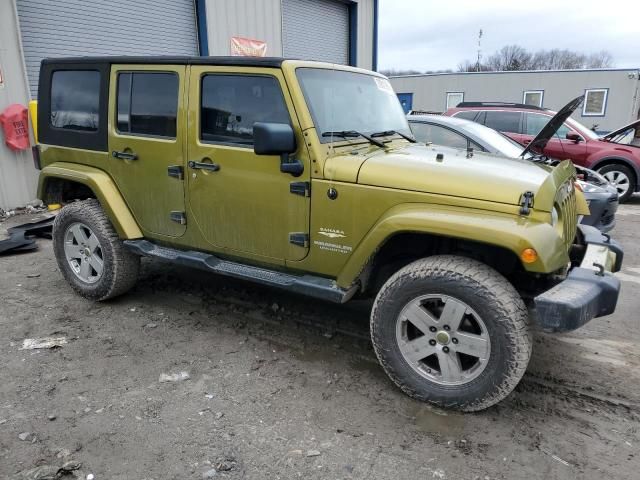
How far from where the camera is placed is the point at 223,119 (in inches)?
135

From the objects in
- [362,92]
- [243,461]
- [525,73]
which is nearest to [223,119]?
[362,92]

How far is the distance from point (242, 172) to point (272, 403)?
152cm

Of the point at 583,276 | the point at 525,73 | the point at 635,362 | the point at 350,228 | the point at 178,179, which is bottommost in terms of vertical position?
the point at 635,362

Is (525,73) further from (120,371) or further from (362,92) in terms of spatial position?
(120,371)

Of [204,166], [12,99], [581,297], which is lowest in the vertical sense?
[581,297]

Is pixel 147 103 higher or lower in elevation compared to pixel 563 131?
higher

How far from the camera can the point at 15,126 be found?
7621 millimetres

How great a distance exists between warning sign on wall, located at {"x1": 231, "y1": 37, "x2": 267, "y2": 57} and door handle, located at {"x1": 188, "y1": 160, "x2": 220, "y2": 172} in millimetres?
7973

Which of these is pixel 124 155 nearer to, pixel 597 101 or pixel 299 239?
pixel 299 239

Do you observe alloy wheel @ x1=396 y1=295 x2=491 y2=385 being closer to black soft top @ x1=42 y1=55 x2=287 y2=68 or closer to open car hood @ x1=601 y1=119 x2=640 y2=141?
black soft top @ x1=42 y1=55 x2=287 y2=68

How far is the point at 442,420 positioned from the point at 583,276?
1128 millimetres

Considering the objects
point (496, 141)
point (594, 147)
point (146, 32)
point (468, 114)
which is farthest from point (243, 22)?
point (594, 147)

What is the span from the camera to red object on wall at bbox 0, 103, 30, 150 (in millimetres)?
7523

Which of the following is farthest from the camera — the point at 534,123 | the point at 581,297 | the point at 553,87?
the point at 553,87
